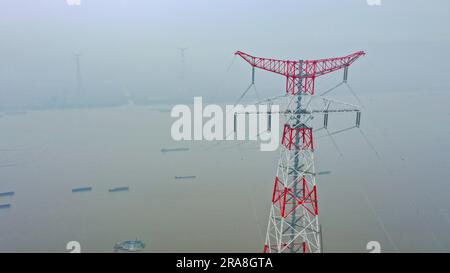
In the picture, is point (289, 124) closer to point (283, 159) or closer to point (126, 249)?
point (283, 159)

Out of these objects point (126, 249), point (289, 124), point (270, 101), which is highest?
point (270, 101)

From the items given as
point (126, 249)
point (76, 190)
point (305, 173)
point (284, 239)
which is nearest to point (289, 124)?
point (305, 173)

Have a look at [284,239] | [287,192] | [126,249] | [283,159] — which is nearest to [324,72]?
[283,159]

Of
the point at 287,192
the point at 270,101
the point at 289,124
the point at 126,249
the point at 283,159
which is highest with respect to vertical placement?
the point at 270,101

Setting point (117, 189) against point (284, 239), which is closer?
point (284, 239)

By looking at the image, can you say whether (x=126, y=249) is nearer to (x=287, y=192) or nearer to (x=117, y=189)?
(x=117, y=189)

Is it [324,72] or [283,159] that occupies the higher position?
[324,72]
